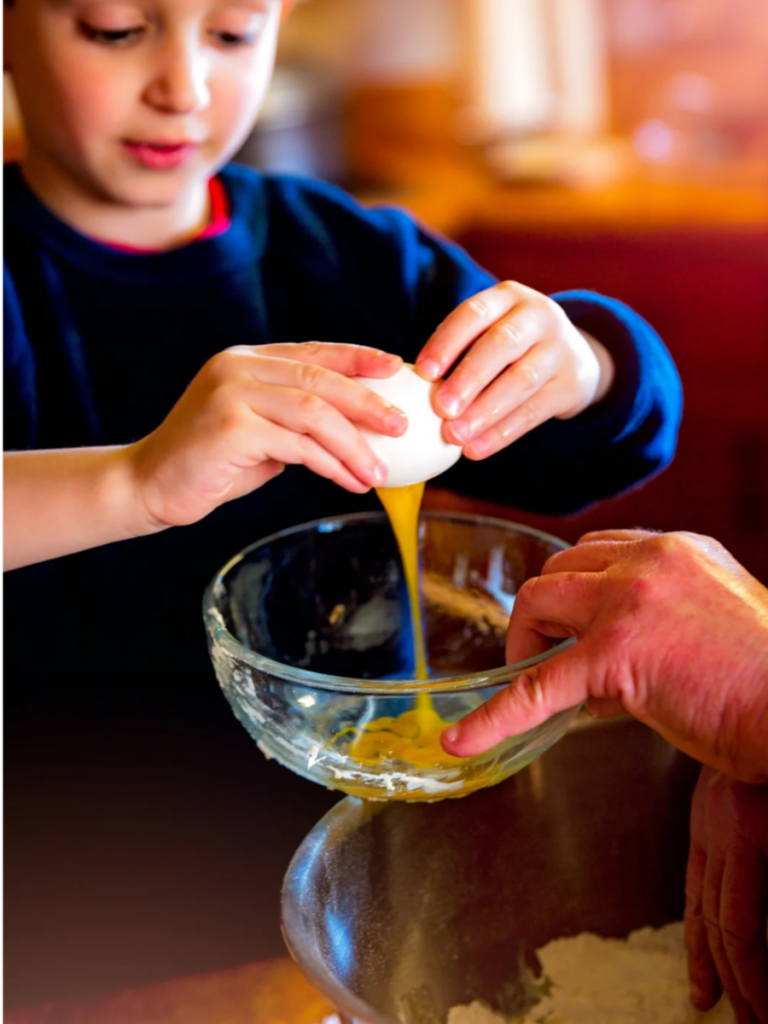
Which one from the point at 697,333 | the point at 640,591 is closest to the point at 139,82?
the point at 640,591

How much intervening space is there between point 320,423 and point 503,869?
0.90ft

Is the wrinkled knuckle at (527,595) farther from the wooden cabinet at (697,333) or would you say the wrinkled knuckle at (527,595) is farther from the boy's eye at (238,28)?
the wooden cabinet at (697,333)

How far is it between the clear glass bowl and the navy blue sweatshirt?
0.24 metres

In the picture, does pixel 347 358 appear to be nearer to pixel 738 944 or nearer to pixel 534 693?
pixel 534 693

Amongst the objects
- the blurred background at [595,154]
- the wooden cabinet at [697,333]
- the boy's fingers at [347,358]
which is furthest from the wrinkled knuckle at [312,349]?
the wooden cabinet at [697,333]

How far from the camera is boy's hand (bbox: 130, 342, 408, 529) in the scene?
0.67 m

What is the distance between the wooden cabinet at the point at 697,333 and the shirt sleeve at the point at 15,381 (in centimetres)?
114

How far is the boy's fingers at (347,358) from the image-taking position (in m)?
0.69

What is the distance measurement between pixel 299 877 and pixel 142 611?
554mm

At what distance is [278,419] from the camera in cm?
68

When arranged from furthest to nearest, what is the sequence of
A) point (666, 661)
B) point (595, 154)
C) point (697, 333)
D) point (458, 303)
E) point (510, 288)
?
1. point (595, 154)
2. point (697, 333)
3. point (458, 303)
4. point (510, 288)
5. point (666, 661)

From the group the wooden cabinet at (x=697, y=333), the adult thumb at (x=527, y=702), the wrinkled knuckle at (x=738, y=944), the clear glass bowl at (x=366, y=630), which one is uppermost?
the adult thumb at (x=527, y=702)

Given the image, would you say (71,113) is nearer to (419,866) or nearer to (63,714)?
(63,714)

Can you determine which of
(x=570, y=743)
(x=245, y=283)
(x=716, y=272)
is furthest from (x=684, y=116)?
(x=570, y=743)
